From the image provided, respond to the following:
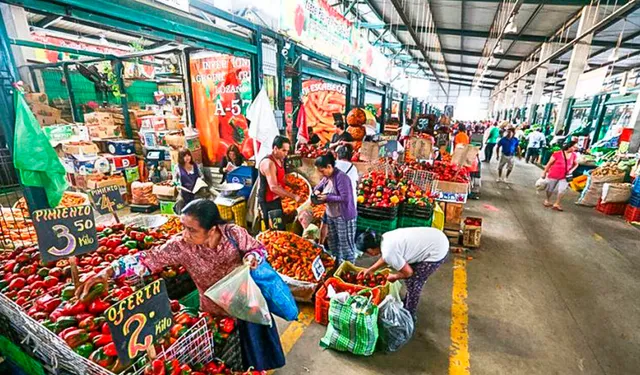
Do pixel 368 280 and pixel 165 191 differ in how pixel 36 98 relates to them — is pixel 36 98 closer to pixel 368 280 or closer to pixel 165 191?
pixel 165 191

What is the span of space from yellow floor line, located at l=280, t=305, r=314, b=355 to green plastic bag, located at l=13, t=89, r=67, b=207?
247cm

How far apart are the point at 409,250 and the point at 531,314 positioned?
6.62 ft

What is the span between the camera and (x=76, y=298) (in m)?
1.87

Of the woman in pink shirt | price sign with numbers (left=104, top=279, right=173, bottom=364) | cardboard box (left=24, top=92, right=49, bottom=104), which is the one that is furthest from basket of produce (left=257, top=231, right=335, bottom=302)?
cardboard box (left=24, top=92, right=49, bottom=104)

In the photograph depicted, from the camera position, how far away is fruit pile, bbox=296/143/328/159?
627 cm

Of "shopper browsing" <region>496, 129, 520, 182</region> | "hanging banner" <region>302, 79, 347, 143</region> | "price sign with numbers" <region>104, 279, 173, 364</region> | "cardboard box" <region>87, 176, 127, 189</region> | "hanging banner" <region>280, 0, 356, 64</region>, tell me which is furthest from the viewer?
"shopper browsing" <region>496, 129, 520, 182</region>

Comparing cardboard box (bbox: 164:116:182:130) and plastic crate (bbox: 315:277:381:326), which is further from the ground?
cardboard box (bbox: 164:116:182:130)

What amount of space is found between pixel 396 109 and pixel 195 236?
689 inches

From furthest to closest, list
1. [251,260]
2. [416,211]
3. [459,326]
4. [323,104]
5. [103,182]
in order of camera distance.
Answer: [323,104]
[103,182]
[416,211]
[459,326]
[251,260]

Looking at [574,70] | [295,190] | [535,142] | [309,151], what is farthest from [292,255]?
[574,70]

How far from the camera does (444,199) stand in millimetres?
5527

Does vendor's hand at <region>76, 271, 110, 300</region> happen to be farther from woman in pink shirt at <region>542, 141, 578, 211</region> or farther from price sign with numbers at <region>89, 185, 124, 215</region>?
woman in pink shirt at <region>542, 141, 578, 211</region>

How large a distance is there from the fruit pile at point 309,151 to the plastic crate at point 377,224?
194 cm

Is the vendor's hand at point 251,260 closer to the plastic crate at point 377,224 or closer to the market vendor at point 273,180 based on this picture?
the market vendor at point 273,180
